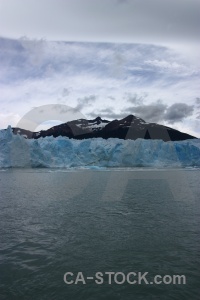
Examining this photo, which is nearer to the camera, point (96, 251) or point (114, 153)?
point (96, 251)

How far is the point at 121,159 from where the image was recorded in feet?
205

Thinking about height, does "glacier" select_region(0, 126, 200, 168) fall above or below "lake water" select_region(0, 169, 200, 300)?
above

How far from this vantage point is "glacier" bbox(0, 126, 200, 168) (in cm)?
5675

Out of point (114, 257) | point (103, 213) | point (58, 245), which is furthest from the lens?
point (103, 213)

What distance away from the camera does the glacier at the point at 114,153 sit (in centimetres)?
5675

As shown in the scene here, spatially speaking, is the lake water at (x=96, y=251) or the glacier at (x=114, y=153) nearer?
the lake water at (x=96, y=251)

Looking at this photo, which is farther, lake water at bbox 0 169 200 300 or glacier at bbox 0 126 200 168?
glacier at bbox 0 126 200 168

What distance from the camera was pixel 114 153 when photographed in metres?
61.5

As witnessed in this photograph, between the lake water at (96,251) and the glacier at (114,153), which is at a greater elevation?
the glacier at (114,153)

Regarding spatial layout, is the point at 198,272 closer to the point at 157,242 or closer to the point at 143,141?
the point at 157,242

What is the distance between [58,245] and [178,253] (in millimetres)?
3786

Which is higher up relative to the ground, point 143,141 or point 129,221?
point 143,141

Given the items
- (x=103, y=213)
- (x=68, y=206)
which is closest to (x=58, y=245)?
(x=103, y=213)

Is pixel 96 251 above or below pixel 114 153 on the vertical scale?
below
